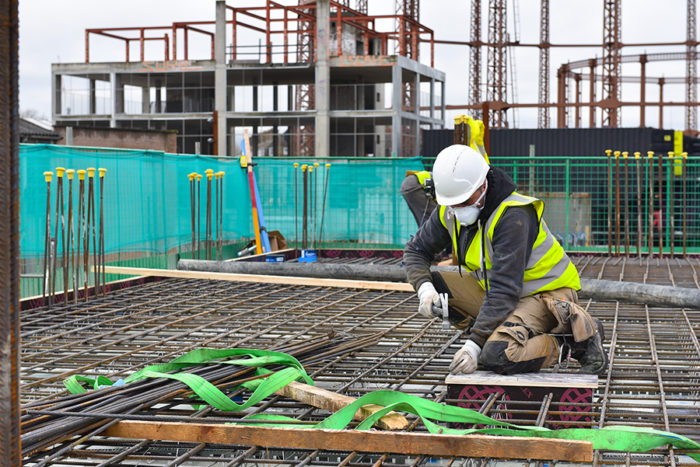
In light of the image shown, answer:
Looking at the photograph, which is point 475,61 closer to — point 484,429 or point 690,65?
point 690,65

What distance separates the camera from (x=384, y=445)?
3.27 m

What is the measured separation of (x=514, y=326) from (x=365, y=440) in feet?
4.47

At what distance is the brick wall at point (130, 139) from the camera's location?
96.3ft

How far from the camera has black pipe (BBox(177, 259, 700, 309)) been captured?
670 centimetres

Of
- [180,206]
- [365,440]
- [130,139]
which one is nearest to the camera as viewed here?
[365,440]

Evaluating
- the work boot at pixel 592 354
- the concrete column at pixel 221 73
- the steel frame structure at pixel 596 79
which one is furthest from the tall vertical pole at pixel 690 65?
the work boot at pixel 592 354

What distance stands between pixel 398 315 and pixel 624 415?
349 cm

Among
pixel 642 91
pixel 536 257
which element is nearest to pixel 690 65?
pixel 642 91

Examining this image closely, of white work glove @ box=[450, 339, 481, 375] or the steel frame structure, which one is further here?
the steel frame structure

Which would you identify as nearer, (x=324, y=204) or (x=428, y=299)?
(x=428, y=299)

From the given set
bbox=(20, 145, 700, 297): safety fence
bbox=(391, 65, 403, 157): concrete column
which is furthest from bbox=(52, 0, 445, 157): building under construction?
bbox=(20, 145, 700, 297): safety fence

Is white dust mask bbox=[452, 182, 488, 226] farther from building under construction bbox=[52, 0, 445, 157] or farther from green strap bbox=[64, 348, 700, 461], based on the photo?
building under construction bbox=[52, 0, 445, 157]

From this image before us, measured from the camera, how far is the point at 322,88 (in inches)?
1439

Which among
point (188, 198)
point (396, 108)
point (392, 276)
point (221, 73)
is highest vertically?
point (221, 73)
